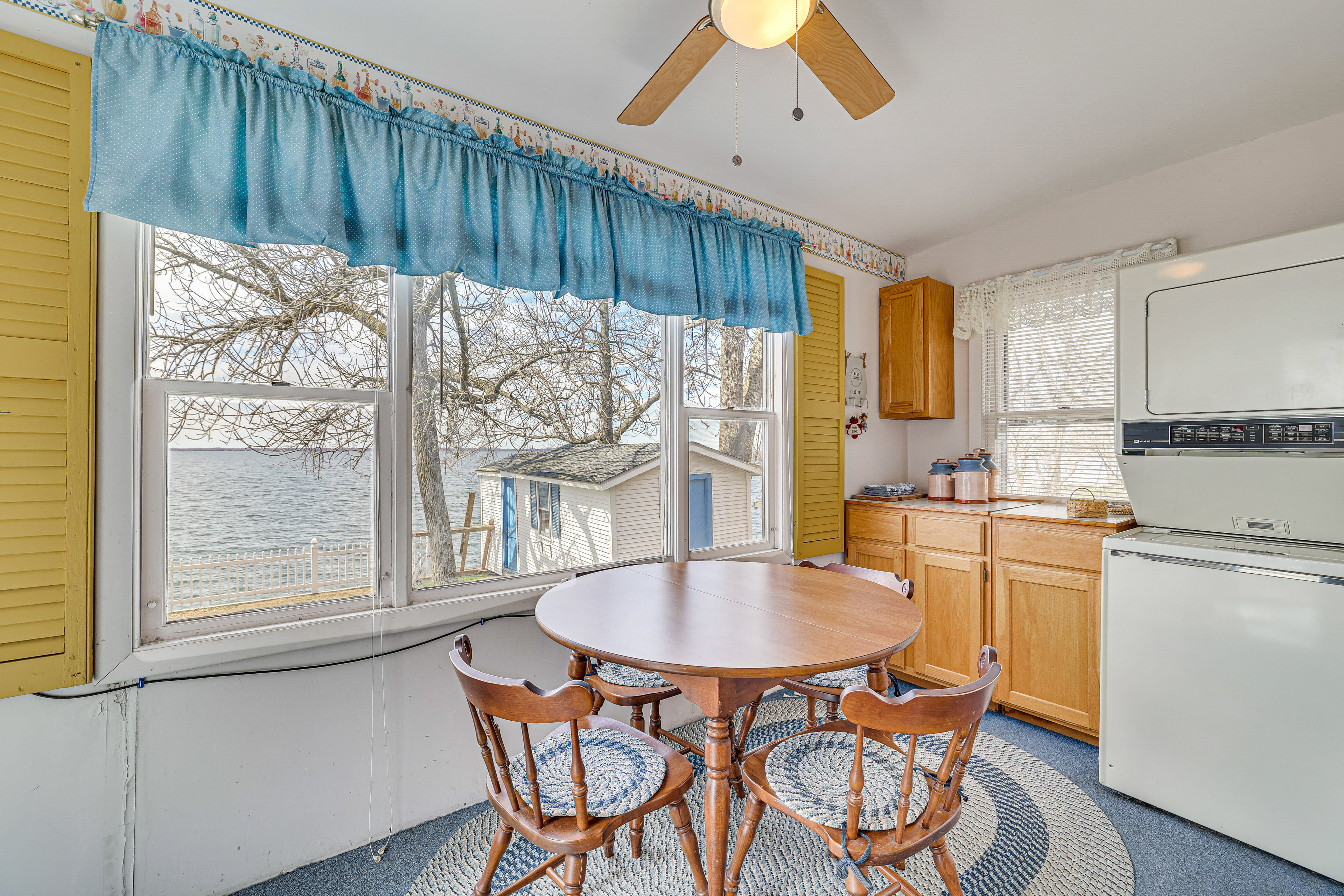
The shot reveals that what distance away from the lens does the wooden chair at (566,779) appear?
1216mm

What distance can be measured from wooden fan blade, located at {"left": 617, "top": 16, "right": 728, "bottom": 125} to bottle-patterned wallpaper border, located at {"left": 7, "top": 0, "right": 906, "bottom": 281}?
0.62 metres

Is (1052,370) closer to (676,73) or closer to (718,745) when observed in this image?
(676,73)

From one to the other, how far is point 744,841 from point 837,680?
0.66 meters

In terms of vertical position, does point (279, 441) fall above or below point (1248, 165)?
below

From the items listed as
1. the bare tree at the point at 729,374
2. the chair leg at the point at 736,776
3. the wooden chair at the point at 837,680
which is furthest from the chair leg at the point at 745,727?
the bare tree at the point at 729,374

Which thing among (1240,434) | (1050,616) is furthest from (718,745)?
(1240,434)

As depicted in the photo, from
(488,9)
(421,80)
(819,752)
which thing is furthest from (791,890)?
(421,80)

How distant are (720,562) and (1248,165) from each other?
2.80 metres

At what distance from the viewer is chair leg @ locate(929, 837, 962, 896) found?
1.39 meters

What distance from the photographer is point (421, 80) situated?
2.02 metres

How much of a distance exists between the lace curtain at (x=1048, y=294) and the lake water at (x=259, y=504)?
3145 mm

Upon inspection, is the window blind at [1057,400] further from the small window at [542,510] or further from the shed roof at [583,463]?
the small window at [542,510]

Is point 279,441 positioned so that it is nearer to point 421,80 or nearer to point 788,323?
point 421,80

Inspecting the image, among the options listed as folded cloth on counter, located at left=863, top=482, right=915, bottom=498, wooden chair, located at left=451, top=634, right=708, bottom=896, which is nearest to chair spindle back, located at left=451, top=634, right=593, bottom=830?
wooden chair, located at left=451, top=634, right=708, bottom=896
